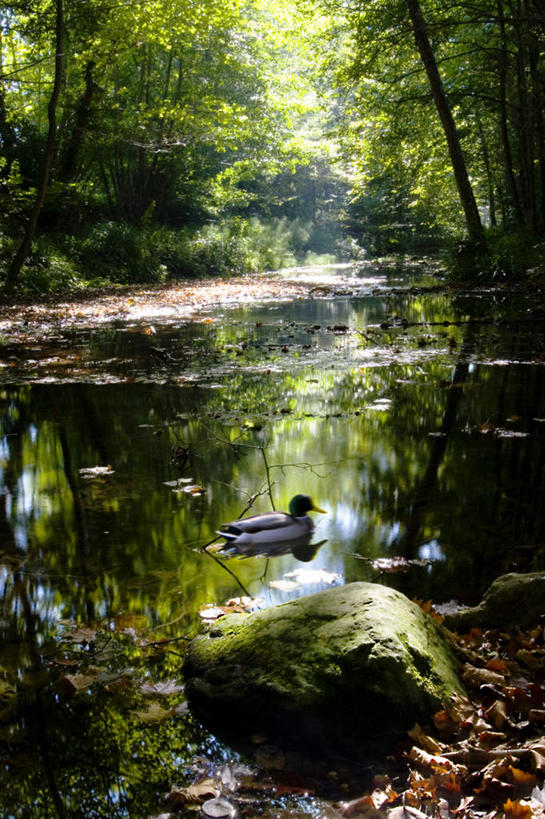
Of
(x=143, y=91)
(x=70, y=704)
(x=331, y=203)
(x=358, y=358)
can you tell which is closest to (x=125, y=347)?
(x=358, y=358)

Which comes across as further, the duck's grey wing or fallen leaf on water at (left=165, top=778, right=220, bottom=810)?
the duck's grey wing

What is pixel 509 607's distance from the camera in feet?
9.31

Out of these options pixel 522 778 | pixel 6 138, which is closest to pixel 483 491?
pixel 522 778

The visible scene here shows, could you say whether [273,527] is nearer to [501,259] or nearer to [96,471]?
[96,471]

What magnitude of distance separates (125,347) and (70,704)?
8603 millimetres

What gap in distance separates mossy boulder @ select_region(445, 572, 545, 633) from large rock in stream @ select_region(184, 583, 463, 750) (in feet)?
1.06

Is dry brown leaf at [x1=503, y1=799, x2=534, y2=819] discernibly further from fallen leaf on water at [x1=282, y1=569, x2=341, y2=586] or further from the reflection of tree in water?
fallen leaf on water at [x1=282, y1=569, x2=341, y2=586]

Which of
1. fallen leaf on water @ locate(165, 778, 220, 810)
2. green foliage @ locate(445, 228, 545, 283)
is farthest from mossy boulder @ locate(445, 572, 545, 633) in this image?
green foliage @ locate(445, 228, 545, 283)

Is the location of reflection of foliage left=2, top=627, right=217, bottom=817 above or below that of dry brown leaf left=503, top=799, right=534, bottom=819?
below

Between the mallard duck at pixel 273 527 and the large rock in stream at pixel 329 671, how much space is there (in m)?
0.98

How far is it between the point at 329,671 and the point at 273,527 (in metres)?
1.42

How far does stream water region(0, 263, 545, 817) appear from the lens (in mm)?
2248

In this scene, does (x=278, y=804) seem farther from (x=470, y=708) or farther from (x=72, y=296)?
(x=72, y=296)

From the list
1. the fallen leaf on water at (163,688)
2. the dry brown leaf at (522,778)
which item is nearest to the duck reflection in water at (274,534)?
the fallen leaf on water at (163,688)
